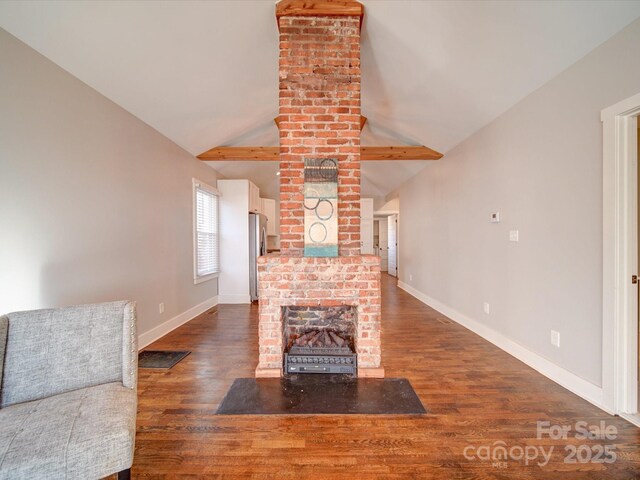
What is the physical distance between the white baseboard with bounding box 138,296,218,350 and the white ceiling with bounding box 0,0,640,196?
2.45 metres

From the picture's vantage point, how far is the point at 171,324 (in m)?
3.52

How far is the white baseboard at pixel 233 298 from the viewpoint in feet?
16.6

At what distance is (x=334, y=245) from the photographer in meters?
2.30

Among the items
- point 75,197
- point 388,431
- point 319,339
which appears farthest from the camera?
point 319,339

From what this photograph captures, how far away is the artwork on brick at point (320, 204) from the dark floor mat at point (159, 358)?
1.73m

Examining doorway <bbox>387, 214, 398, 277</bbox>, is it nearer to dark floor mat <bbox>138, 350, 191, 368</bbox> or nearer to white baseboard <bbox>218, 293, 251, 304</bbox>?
white baseboard <bbox>218, 293, 251, 304</bbox>

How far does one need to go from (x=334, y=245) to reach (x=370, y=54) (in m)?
2.05

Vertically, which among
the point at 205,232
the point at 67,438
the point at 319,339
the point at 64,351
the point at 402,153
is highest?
the point at 402,153

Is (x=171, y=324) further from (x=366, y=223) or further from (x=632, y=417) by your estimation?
(x=366, y=223)

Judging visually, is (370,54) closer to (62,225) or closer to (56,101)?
(56,101)

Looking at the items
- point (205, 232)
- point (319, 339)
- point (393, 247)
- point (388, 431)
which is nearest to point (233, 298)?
point (205, 232)

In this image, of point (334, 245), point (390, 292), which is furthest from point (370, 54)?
point (390, 292)

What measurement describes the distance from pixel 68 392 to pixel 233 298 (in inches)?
148

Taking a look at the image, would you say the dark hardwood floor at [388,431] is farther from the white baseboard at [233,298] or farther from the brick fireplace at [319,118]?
the white baseboard at [233,298]
